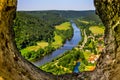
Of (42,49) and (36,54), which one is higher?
(42,49)

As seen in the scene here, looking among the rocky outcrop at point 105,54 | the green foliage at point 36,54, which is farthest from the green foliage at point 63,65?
the rocky outcrop at point 105,54

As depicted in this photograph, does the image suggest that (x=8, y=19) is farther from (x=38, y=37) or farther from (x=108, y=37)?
(x=38, y=37)

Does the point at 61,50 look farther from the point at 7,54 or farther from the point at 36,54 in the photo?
the point at 7,54

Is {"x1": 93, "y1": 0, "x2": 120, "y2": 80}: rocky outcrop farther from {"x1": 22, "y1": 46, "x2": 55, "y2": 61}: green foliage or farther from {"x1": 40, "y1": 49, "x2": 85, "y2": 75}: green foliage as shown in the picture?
{"x1": 22, "y1": 46, "x2": 55, "y2": 61}: green foliage

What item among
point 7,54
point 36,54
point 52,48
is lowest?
point 7,54

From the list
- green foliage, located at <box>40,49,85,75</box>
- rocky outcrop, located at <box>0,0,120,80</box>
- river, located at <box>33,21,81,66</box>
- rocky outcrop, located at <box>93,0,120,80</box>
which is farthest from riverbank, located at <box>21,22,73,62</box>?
rocky outcrop, located at <box>93,0,120,80</box>

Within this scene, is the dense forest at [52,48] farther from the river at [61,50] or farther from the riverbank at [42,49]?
the river at [61,50]

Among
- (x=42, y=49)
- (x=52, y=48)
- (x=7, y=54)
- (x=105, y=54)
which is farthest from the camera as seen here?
(x=52, y=48)

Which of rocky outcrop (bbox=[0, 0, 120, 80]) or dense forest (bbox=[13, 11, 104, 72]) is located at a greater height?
dense forest (bbox=[13, 11, 104, 72])

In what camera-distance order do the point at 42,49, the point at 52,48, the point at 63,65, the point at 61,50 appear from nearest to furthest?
the point at 63,65 → the point at 42,49 → the point at 52,48 → the point at 61,50

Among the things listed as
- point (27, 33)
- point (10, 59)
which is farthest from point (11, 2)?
point (27, 33)

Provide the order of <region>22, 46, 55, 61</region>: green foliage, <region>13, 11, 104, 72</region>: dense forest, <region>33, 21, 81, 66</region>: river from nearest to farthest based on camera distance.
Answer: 1. <region>13, 11, 104, 72</region>: dense forest
2. <region>33, 21, 81, 66</region>: river
3. <region>22, 46, 55, 61</region>: green foliage

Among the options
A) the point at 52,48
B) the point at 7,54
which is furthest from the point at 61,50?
the point at 7,54
